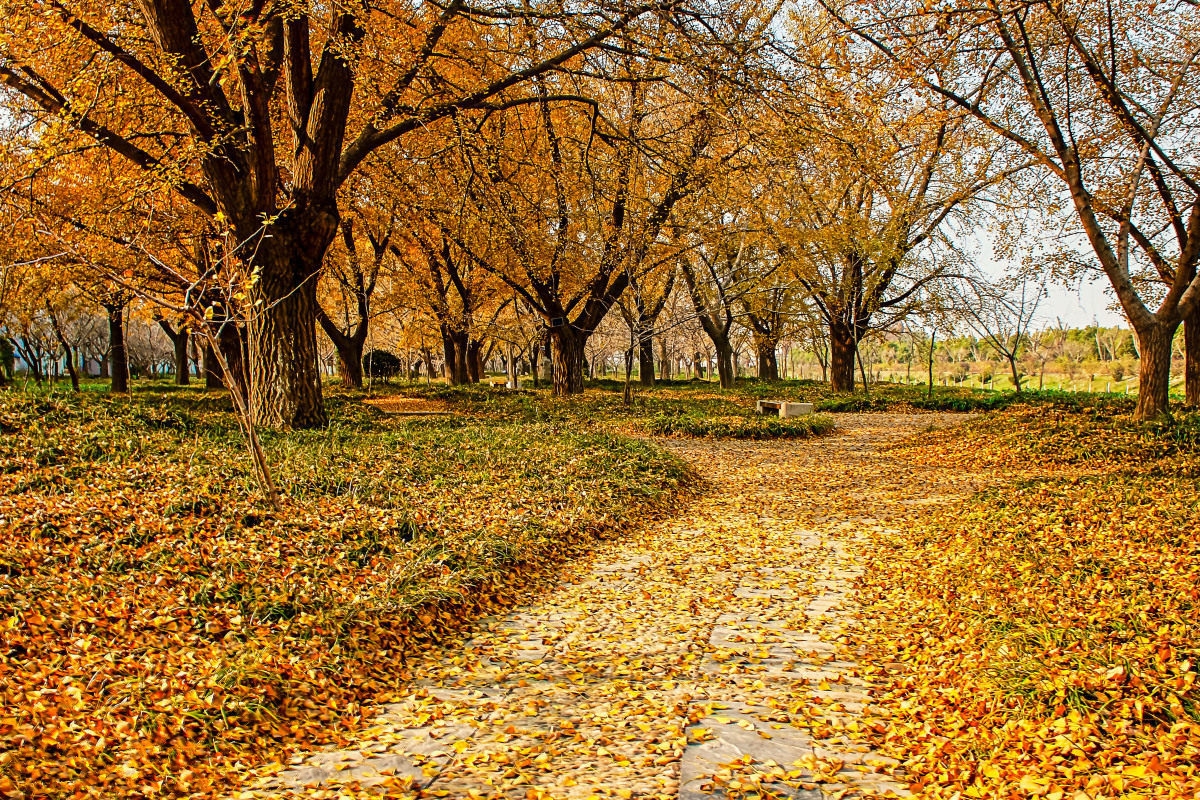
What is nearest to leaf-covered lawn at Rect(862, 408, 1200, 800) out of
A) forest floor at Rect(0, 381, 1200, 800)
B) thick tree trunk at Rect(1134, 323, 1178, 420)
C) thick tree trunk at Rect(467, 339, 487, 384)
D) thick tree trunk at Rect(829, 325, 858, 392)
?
forest floor at Rect(0, 381, 1200, 800)

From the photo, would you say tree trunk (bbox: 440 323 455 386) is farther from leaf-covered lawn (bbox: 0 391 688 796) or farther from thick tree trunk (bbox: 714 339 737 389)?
leaf-covered lawn (bbox: 0 391 688 796)

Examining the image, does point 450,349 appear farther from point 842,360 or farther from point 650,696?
point 650,696

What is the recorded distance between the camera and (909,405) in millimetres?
21297

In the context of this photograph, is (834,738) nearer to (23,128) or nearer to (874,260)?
(23,128)

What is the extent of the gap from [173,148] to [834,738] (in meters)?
11.5

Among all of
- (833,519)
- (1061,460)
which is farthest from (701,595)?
(1061,460)

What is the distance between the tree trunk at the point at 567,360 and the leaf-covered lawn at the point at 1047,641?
13068mm

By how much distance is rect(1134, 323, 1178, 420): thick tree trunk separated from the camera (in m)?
11.2

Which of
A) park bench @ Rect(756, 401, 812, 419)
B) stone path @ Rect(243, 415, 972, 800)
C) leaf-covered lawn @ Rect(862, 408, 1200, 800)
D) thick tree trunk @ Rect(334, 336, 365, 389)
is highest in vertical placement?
thick tree trunk @ Rect(334, 336, 365, 389)

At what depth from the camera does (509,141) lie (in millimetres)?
17219

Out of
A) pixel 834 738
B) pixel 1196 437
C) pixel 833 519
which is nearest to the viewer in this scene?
pixel 834 738

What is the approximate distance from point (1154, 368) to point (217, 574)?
1261 cm

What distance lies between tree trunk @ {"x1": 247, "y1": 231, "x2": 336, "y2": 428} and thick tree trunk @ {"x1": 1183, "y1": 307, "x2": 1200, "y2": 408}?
47.0 feet

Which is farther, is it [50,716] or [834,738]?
[834,738]
